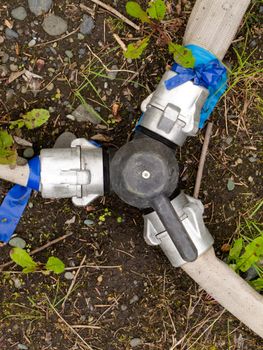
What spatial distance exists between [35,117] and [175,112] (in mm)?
548

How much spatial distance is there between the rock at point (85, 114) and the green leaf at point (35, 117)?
0.11 meters

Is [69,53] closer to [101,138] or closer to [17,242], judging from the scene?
[101,138]

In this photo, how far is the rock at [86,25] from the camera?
85.7 inches

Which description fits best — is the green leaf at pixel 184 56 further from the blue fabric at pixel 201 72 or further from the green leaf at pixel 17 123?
the green leaf at pixel 17 123

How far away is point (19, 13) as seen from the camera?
2148 millimetres

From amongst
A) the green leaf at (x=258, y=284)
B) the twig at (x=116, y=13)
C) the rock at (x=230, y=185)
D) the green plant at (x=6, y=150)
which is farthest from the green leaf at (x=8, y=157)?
the green leaf at (x=258, y=284)

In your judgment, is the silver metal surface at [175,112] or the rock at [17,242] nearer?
the silver metal surface at [175,112]

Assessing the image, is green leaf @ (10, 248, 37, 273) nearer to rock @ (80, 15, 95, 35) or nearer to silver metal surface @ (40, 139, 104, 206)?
silver metal surface @ (40, 139, 104, 206)

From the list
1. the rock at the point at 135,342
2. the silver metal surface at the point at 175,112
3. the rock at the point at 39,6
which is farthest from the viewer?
the rock at the point at 135,342

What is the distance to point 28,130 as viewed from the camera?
85.7 inches

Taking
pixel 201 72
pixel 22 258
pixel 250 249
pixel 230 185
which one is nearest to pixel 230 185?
pixel 230 185

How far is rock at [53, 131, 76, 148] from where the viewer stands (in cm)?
218

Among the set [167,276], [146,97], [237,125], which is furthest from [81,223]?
[237,125]

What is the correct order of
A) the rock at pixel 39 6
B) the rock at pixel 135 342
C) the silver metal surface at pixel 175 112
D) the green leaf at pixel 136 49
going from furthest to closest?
1. the rock at pixel 135 342
2. the rock at pixel 39 6
3. the green leaf at pixel 136 49
4. the silver metal surface at pixel 175 112
